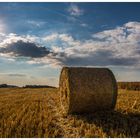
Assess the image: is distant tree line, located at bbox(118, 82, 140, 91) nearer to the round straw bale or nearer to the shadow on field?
the round straw bale

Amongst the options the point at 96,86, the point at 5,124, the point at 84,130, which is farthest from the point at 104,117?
the point at 5,124

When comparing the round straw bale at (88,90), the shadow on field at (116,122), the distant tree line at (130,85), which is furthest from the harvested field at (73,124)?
the distant tree line at (130,85)

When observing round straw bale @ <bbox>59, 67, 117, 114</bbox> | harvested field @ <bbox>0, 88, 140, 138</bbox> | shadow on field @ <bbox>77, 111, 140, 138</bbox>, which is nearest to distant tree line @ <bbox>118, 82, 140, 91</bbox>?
harvested field @ <bbox>0, 88, 140, 138</bbox>

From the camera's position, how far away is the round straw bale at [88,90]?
10148 millimetres

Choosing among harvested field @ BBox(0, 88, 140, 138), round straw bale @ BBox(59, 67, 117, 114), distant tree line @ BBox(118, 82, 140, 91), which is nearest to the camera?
harvested field @ BBox(0, 88, 140, 138)

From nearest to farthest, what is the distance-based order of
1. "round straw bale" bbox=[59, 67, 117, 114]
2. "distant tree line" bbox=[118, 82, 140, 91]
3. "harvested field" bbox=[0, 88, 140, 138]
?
"harvested field" bbox=[0, 88, 140, 138]
"round straw bale" bbox=[59, 67, 117, 114]
"distant tree line" bbox=[118, 82, 140, 91]

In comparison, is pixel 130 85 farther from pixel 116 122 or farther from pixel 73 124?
pixel 73 124

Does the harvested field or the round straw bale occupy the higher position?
the round straw bale

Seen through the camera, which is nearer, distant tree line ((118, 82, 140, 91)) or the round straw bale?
the round straw bale

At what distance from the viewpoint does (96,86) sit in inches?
408

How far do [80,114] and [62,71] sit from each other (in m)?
1.84

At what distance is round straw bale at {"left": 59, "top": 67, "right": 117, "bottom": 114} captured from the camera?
33.3ft

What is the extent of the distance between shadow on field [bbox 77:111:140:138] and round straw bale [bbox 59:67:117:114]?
29cm

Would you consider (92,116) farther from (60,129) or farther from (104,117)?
Answer: (60,129)
